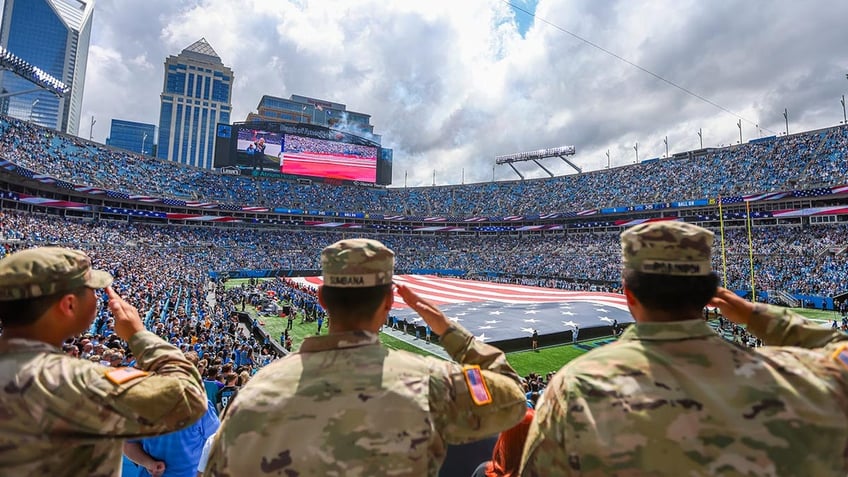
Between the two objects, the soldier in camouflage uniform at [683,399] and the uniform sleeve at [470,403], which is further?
the uniform sleeve at [470,403]

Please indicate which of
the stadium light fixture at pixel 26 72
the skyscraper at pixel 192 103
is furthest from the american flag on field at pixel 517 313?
the skyscraper at pixel 192 103

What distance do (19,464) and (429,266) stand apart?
170 feet

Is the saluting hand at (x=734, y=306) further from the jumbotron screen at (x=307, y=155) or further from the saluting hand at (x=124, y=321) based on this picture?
the jumbotron screen at (x=307, y=155)

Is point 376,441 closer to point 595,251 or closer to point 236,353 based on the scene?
point 236,353

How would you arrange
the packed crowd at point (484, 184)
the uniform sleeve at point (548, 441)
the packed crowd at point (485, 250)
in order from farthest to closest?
the packed crowd at point (484, 184) < the packed crowd at point (485, 250) < the uniform sleeve at point (548, 441)

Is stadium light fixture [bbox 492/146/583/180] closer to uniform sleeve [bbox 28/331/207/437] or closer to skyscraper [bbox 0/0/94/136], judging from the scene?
uniform sleeve [bbox 28/331/207/437]

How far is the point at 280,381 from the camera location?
1.47 metres

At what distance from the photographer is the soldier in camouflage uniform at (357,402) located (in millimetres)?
→ 1357

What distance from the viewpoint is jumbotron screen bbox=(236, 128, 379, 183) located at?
5553cm

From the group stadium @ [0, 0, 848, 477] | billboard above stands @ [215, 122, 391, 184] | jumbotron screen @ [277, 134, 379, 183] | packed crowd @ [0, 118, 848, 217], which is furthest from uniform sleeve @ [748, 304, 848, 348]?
jumbotron screen @ [277, 134, 379, 183]

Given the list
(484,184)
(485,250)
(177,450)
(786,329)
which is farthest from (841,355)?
(484,184)

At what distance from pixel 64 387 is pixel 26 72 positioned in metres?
43.0

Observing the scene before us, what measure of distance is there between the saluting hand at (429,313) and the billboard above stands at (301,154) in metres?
59.6

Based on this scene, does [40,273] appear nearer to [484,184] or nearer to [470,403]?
[470,403]
